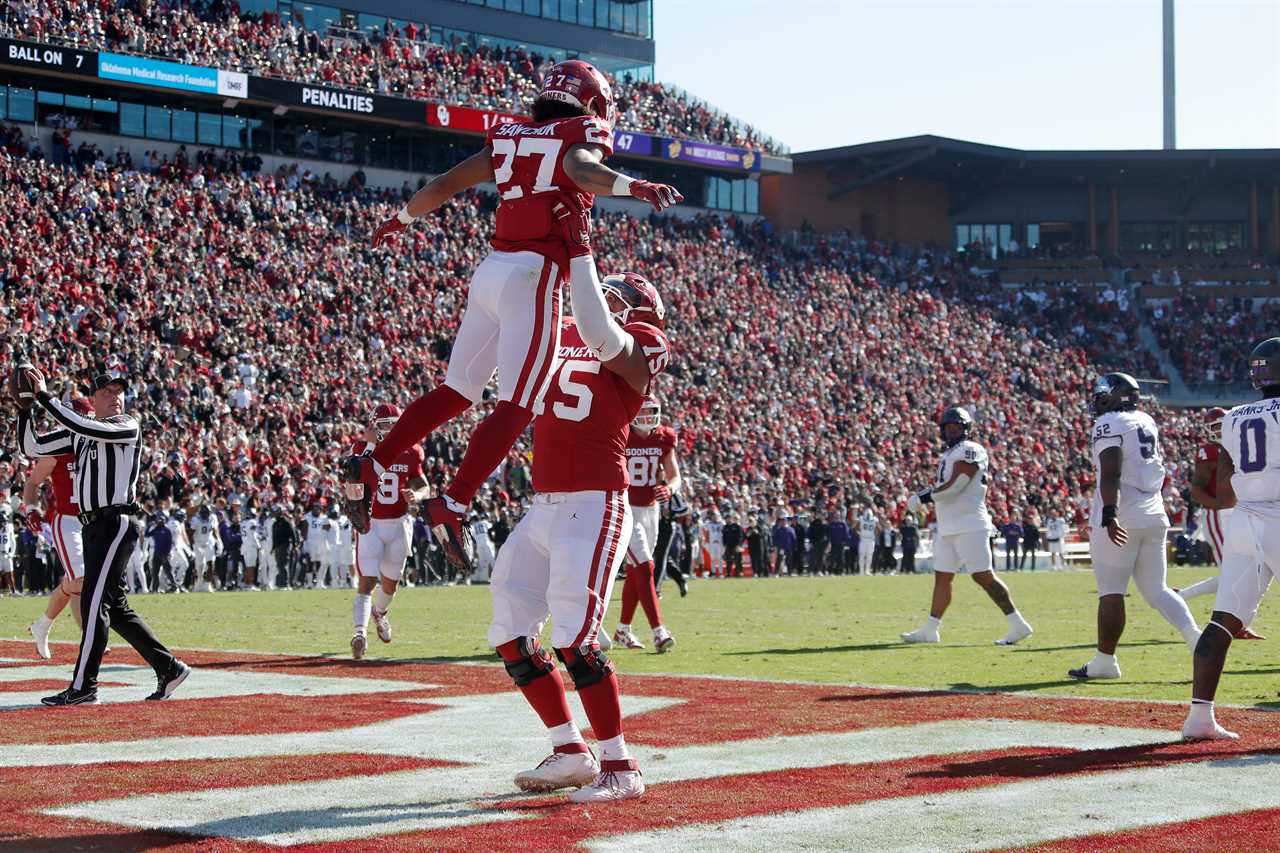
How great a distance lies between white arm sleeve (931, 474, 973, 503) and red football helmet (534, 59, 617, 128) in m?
7.78

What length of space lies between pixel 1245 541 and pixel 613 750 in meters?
3.55

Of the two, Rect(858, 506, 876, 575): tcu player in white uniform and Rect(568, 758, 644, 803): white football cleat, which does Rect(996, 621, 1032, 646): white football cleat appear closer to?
Rect(568, 758, 644, 803): white football cleat

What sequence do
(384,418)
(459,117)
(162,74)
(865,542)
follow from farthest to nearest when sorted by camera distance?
(459,117)
(162,74)
(865,542)
(384,418)

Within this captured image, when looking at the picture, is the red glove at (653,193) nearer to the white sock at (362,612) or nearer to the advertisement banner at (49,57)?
the white sock at (362,612)

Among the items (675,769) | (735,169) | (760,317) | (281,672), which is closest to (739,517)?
(760,317)

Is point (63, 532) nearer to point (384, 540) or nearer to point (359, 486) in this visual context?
point (384, 540)

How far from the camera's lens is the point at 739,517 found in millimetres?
35156

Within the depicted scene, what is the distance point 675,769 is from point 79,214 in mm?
29729

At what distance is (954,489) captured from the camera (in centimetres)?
1391

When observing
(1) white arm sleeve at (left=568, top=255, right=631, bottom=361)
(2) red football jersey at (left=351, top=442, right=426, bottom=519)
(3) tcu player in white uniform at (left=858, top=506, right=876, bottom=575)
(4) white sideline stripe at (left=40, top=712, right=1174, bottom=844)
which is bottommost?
(3) tcu player in white uniform at (left=858, top=506, right=876, bottom=575)

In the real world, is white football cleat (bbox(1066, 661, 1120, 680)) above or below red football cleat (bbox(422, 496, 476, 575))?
below

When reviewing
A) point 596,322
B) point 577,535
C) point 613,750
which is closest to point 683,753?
point 613,750

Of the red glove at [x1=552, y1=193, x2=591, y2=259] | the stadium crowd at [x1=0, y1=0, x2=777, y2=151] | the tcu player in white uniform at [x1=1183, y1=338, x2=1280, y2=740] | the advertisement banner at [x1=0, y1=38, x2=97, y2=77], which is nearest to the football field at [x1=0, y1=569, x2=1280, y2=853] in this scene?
the tcu player in white uniform at [x1=1183, y1=338, x2=1280, y2=740]

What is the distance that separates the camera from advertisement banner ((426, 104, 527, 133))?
4397cm
